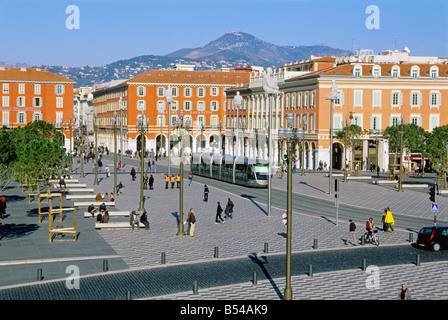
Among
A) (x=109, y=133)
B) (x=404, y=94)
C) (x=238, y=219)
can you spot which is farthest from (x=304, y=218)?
(x=109, y=133)

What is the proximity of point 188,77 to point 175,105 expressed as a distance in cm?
769

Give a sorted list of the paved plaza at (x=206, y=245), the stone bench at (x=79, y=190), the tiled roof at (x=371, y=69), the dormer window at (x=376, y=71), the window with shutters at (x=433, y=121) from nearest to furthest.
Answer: the paved plaza at (x=206, y=245) < the stone bench at (x=79, y=190) < the tiled roof at (x=371, y=69) < the dormer window at (x=376, y=71) < the window with shutters at (x=433, y=121)

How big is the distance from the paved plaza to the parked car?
209 centimetres

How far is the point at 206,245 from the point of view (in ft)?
106

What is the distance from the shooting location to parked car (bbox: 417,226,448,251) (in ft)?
104

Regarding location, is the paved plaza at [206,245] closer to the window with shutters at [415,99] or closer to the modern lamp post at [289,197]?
the modern lamp post at [289,197]

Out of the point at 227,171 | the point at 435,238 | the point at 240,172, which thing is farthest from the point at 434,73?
the point at 435,238

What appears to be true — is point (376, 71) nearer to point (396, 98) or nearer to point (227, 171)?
point (396, 98)

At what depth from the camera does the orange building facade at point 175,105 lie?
415 feet

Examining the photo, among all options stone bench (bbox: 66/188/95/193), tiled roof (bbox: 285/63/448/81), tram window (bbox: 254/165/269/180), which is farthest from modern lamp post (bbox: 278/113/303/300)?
tiled roof (bbox: 285/63/448/81)

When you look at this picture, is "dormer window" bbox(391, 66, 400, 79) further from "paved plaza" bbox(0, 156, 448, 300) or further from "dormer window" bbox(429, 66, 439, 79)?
"paved plaza" bbox(0, 156, 448, 300)

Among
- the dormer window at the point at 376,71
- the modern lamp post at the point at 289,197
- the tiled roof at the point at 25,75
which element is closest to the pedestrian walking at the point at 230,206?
the modern lamp post at the point at 289,197

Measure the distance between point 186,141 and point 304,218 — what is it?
288 feet
